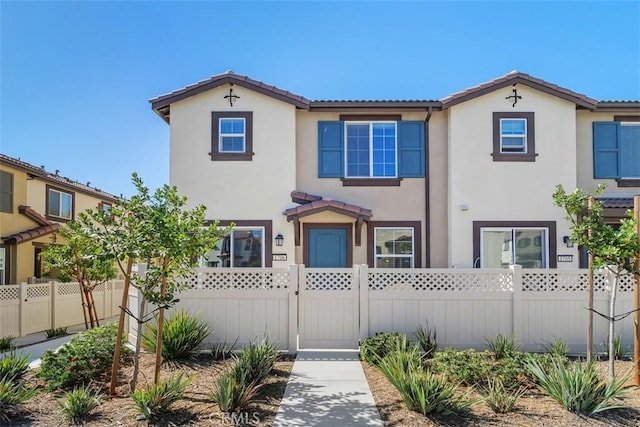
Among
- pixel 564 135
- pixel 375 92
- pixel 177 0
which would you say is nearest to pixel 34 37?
pixel 177 0

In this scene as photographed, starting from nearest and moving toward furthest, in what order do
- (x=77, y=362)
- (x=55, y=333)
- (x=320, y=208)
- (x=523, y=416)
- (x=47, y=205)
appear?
(x=523, y=416)
(x=77, y=362)
(x=320, y=208)
(x=55, y=333)
(x=47, y=205)

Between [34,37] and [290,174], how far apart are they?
818 centimetres

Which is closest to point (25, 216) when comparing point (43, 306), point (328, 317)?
point (43, 306)

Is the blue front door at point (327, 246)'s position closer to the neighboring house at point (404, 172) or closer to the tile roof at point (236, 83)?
the neighboring house at point (404, 172)

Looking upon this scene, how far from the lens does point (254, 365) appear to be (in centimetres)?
621

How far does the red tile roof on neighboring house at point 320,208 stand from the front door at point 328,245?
61 cm

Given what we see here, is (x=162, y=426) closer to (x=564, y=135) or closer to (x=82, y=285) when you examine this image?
(x=82, y=285)

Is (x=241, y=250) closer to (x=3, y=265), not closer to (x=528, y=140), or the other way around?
(x=528, y=140)

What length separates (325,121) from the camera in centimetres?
1171

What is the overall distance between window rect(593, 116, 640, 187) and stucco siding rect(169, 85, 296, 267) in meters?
8.85

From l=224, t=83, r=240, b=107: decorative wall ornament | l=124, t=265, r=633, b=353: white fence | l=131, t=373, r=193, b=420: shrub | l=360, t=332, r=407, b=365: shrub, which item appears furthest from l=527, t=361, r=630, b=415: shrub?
l=224, t=83, r=240, b=107: decorative wall ornament

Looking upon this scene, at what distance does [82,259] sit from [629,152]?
1447 cm

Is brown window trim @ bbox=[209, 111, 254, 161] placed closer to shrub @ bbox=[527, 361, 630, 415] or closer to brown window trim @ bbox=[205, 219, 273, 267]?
brown window trim @ bbox=[205, 219, 273, 267]

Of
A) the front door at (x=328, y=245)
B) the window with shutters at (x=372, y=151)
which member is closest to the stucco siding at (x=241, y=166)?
the front door at (x=328, y=245)
